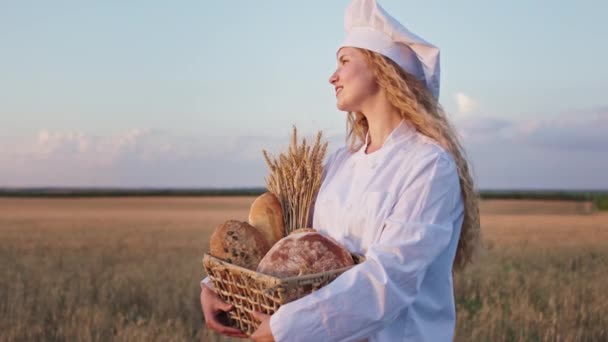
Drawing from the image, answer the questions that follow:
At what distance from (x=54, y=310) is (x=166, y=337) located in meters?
1.61

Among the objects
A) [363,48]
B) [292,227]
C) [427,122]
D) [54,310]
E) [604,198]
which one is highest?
[363,48]

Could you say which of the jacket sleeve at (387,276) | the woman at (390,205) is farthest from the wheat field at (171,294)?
the jacket sleeve at (387,276)

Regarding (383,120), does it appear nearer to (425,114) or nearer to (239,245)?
(425,114)

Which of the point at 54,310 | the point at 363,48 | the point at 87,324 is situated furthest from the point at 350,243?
the point at 54,310

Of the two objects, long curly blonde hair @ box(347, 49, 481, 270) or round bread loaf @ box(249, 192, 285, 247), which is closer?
long curly blonde hair @ box(347, 49, 481, 270)

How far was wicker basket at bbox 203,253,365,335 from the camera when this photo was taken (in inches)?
80.6

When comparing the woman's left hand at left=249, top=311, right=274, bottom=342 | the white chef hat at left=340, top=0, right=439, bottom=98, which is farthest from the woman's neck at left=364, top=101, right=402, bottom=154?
the woman's left hand at left=249, top=311, right=274, bottom=342

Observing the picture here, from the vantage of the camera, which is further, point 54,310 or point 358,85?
point 54,310

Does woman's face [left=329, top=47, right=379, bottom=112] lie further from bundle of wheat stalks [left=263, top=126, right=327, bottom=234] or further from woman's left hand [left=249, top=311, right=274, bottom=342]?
woman's left hand [left=249, top=311, right=274, bottom=342]

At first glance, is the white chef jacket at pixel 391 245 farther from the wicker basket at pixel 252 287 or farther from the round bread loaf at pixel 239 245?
the round bread loaf at pixel 239 245

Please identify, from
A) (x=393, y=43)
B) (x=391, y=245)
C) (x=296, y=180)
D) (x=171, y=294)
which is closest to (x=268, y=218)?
(x=296, y=180)

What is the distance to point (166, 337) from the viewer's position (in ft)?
15.3

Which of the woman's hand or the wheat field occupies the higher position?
the woman's hand

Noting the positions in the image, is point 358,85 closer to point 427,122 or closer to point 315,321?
point 427,122
